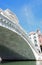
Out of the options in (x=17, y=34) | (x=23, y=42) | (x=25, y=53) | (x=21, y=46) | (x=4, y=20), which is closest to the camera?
(x=4, y=20)

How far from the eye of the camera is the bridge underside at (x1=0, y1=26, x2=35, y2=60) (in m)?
25.0

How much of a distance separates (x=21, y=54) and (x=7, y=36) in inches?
308

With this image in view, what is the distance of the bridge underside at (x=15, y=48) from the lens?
81.9 feet

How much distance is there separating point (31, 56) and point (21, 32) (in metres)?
8.19

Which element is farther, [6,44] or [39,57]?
[39,57]

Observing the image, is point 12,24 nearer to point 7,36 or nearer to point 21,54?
point 7,36

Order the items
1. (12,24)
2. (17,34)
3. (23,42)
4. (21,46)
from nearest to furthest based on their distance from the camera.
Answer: (12,24) < (17,34) < (23,42) < (21,46)

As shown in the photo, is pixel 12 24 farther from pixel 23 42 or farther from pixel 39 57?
pixel 39 57

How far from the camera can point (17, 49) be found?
29453mm

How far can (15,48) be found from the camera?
2912cm

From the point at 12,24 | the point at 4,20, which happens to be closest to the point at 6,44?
the point at 12,24

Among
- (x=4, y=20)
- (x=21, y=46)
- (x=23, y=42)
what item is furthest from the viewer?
(x=21, y=46)

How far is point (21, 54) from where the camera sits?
30.8 metres

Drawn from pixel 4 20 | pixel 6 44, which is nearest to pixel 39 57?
pixel 6 44
